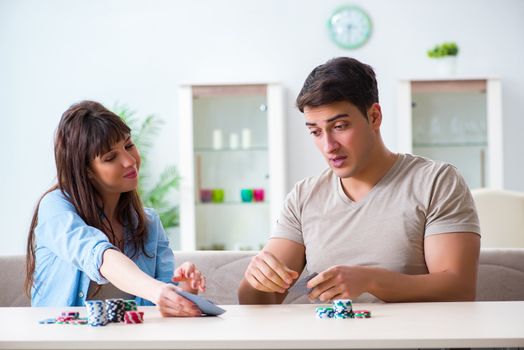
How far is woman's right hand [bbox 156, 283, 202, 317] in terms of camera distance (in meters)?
1.93

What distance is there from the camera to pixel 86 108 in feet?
8.38

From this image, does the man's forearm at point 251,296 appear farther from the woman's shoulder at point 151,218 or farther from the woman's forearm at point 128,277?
the woman's shoulder at point 151,218

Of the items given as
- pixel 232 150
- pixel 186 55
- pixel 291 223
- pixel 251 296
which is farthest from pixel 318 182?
pixel 186 55

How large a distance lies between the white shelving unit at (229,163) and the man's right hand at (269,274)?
3801 millimetres

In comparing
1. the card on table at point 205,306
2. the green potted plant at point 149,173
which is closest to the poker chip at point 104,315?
the card on table at point 205,306

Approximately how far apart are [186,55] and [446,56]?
1.90 meters

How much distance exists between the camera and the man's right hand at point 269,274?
2.07 m

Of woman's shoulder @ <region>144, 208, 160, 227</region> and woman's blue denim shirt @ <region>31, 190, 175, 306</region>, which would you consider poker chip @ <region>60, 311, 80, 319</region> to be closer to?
woman's blue denim shirt @ <region>31, 190, 175, 306</region>

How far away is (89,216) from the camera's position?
248 cm

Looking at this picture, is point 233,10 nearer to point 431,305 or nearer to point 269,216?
point 269,216

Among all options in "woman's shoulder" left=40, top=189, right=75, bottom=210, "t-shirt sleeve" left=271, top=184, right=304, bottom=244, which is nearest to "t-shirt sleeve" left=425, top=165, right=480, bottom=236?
"t-shirt sleeve" left=271, top=184, right=304, bottom=244

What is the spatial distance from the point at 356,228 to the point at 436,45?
13.2 ft

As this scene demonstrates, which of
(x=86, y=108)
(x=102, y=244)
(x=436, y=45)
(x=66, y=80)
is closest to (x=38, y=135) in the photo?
(x=66, y=80)

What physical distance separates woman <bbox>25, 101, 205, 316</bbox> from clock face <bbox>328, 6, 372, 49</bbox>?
3726 millimetres
